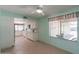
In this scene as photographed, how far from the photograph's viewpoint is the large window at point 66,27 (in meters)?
3.03

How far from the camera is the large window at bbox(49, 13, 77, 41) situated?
3030mm

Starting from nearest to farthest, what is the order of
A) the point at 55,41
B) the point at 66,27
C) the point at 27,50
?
the point at 27,50 → the point at 66,27 → the point at 55,41

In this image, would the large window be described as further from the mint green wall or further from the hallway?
the hallway

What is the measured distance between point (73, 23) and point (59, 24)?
1.58ft

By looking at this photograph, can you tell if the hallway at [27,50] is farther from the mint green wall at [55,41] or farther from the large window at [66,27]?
the large window at [66,27]

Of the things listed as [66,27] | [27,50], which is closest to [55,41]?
[66,27]

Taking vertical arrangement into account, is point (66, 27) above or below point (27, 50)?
above

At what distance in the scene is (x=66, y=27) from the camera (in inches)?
127

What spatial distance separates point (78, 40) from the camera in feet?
10.0

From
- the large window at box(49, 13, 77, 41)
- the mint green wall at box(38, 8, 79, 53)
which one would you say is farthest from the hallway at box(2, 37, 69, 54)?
the large window at box(49, 13, 77, 41)

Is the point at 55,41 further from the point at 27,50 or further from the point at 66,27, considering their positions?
the point at 27,50

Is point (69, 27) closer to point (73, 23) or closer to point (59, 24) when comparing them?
point (73, 23)
